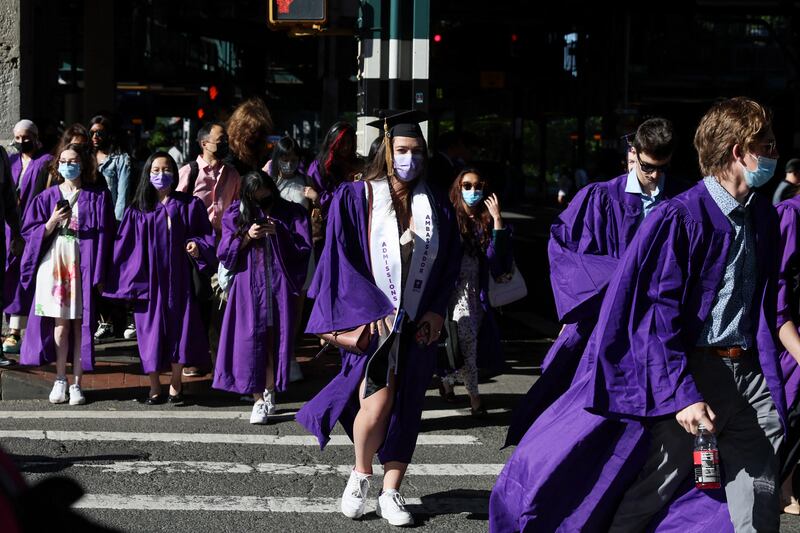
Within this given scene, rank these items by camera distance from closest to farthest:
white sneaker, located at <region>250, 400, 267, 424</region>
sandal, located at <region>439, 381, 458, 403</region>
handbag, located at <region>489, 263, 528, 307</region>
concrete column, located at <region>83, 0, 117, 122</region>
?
white sneaker, located at <region>250, 400, 267, 424</region>
handbag, located at <region>489, 263, 528, 307</region>
sandal, located at <region>439, 381, 458, 403</region>
concrete column, located at <region>83, 0, 117, 122</region>

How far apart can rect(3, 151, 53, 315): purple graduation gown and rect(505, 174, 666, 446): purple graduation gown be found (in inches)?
176

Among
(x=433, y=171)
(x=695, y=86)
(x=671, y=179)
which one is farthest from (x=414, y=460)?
(x=695, y=86)

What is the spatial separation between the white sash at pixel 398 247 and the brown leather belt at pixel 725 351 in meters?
1.83

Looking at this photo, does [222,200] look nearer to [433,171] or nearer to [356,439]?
[433,171]

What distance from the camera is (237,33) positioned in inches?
1160

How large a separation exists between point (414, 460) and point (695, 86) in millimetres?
42905

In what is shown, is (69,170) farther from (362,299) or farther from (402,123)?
(362,299)

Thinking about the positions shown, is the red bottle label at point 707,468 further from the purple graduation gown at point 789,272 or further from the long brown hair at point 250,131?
the long brown hair at point 250,131

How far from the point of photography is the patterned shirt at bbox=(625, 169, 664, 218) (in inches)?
231

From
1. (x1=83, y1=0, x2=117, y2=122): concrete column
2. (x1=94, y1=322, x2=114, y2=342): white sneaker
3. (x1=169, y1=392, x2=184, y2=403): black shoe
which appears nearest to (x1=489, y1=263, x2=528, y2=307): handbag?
(x1=169, y1=392, x2=184, y2=403): black shoe

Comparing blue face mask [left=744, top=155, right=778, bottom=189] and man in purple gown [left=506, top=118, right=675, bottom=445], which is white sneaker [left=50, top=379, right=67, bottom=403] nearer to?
man in purple gown [left=506, top=118, right=675, bottom=445]

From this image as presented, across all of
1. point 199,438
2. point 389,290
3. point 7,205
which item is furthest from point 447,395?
point 7,205

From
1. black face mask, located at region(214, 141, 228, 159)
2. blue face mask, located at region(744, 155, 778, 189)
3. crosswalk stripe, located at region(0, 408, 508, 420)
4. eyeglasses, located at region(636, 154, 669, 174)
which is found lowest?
crosswalk stripe, located at region(0, 408, 508, 420)

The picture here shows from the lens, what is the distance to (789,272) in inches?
219
